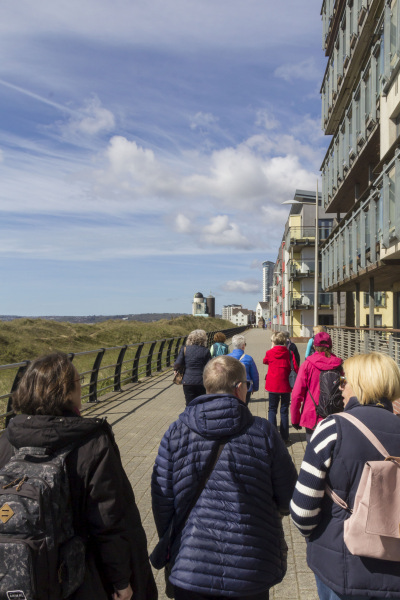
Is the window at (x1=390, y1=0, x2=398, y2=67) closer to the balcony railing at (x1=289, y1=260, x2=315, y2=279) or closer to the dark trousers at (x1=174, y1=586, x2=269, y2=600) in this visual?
the dark trousers at (x1=174, y1=586, x2=269, y2=600)

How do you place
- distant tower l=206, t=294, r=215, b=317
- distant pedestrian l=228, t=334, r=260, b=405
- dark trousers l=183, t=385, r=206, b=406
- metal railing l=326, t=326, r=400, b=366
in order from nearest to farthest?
1. distant pedestrian l=228, t=334, r=260, b=405
2. dark trousers l=183, t=385, r=206, b=406
3. metal railing l=326, t=326, r=400, b=366
4. distant tower l=206, t=294, r=215, b=317

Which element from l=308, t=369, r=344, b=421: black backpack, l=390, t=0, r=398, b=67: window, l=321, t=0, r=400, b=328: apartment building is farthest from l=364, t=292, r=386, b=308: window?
l=308, t=369, r=344, b=421: black backpack

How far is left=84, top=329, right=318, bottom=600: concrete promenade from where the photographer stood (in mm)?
4160

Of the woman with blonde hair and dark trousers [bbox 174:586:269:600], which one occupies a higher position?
the woman with blonde hair

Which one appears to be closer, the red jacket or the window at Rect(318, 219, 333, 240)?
the red jacket

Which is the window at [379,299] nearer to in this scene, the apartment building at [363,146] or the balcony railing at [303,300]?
the apartment building at [363,146]

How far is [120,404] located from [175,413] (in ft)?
6.00

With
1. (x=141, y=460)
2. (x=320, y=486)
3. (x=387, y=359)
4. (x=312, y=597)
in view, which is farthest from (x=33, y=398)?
(x=141, y=460)

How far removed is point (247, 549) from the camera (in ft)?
8.33

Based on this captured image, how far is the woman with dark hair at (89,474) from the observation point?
2.33m

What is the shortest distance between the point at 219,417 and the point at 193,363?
5.87 metres

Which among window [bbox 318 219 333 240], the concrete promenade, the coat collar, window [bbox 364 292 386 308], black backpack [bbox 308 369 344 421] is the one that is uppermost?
window [bbox 318 219 333 240]

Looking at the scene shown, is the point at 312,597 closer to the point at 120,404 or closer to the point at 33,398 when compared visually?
the point at 33,398

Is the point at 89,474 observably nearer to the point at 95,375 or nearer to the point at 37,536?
the point at 37,536
